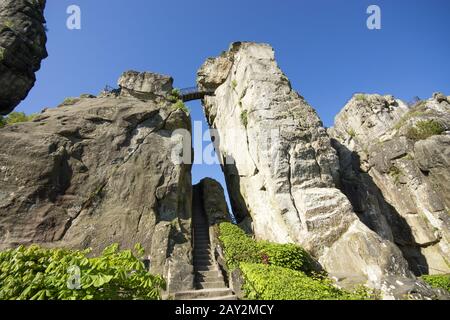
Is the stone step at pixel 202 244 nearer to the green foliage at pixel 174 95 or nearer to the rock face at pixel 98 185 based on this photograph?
the rock face at pixel 98 185

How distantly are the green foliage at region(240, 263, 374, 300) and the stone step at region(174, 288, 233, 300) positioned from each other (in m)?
0.95

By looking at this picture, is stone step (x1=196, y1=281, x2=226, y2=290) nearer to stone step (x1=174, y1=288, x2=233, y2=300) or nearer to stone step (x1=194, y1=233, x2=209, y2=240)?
stone step (x1=174, y1=288, x2=233, y2=300)

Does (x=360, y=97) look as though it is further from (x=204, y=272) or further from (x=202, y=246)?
(x=204, y=272)

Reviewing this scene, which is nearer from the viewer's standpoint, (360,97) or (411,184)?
(411,184)

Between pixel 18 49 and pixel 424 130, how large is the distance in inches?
1426

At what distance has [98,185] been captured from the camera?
14180 millimetres

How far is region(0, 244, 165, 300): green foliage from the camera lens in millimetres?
3578

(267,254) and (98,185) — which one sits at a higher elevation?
(98,185)

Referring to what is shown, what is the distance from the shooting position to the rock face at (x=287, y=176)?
12.8m

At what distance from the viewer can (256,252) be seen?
13.0 m

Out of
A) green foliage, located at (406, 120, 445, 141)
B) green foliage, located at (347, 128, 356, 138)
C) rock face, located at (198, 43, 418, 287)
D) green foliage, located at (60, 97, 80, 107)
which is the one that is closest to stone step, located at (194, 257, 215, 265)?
rock face, located at (198, 43, 418, 287)

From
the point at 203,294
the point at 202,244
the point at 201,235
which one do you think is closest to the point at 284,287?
the point at 203,294

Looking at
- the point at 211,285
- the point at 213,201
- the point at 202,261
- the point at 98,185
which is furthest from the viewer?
the point at 213,201

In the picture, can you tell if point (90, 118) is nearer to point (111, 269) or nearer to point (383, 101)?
point (111, 269)
